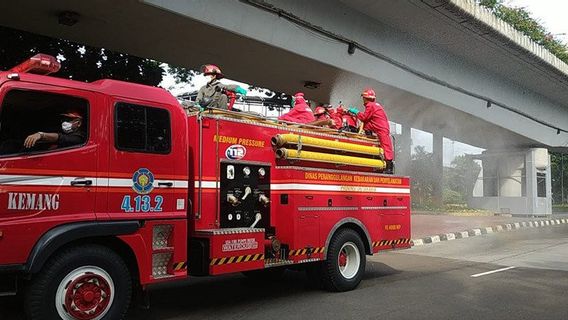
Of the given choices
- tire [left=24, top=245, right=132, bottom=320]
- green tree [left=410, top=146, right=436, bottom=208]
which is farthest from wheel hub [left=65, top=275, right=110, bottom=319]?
green tree [left=410, top=146, right=436, bottom=208]

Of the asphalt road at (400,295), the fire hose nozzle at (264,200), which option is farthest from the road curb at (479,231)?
the fire hose nozzle at (264,200)

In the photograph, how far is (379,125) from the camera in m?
9.05

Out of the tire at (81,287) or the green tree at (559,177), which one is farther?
the green tree at (559,177)

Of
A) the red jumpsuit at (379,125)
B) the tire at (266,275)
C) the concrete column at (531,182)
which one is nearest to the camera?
the tire at (266,275)

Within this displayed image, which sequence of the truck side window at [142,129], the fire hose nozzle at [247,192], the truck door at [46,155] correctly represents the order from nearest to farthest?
the truck door at [46,155], the truck side window at [142,129], the fire hose nozzle at [247,192]

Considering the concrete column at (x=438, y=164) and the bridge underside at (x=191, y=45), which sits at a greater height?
the bridge underside at (x=191, y=45)

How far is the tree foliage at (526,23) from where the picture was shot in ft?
108

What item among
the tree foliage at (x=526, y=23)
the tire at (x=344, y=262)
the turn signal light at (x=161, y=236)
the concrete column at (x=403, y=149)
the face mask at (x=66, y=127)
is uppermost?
the tree foliage at (x=526, y=23)

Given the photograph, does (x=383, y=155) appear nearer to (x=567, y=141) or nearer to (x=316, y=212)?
(x=316, y=212)

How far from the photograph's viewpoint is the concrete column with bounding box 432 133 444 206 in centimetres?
3047

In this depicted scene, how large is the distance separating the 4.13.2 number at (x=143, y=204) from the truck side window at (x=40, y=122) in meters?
0.76

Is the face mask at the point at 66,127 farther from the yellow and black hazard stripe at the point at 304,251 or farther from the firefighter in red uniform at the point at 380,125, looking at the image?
the firefighter in red uniform at the point at 380,125

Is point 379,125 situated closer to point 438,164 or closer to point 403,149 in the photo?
point 403,149

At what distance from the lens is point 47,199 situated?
4.82 metres
